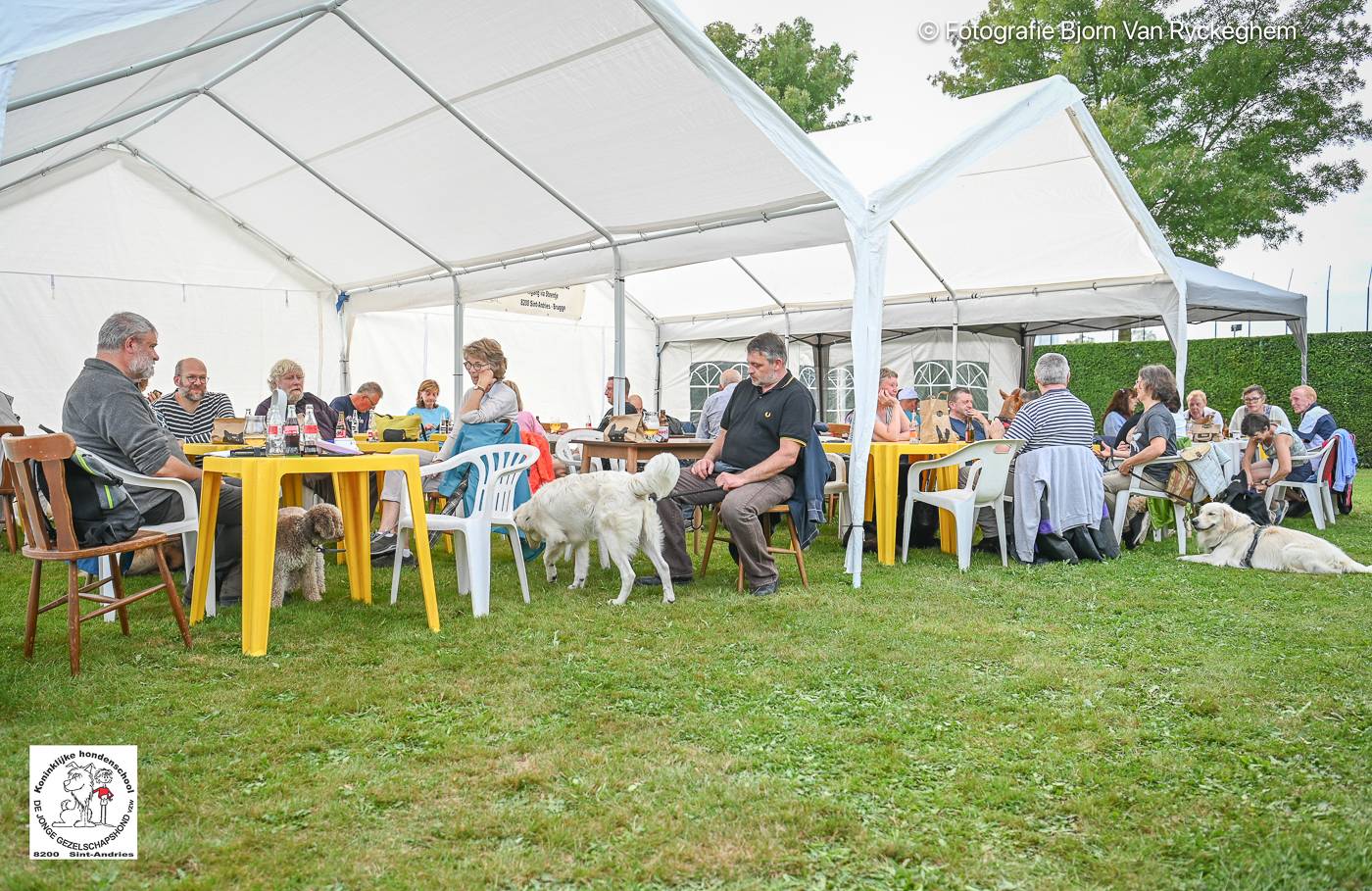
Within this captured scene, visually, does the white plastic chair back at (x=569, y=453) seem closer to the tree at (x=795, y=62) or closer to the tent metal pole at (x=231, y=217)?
the tent metal pole at (x=231, y=217)

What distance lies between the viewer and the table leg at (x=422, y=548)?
3.88 m

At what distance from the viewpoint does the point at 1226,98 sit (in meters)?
16.2

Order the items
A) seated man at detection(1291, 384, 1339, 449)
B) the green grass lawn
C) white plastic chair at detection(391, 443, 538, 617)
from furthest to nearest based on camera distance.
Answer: seated man at detection(1291, 384, 1339, 449) < white plastic chair at detection(391, 443, 538, 617) < the green grass lawn

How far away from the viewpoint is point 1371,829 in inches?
78.5

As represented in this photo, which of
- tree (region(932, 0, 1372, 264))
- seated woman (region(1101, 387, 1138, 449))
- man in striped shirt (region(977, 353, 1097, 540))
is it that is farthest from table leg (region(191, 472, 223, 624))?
tree (region(932, 0, 1372, 264))

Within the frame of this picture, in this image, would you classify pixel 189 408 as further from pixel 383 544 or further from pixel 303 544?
pixel 303 544

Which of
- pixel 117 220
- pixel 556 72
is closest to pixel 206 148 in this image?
pixel 117 220

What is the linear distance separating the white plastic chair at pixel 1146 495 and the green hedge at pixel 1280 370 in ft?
24.1

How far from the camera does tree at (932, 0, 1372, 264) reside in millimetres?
15591

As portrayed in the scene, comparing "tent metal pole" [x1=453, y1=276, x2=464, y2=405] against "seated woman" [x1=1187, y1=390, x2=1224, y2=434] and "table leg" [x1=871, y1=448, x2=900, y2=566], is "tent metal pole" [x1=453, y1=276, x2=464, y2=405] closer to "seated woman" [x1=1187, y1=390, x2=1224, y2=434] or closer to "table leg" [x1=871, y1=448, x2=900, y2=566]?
"table leg" [x1=871, y1=448, x2=900, y2=566]

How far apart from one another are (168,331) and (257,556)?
26.8 feet

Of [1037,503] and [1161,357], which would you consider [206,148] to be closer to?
[1037,503]

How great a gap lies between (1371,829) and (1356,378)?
44.5 ft

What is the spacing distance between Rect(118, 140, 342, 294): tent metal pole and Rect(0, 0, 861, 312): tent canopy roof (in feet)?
0.33
